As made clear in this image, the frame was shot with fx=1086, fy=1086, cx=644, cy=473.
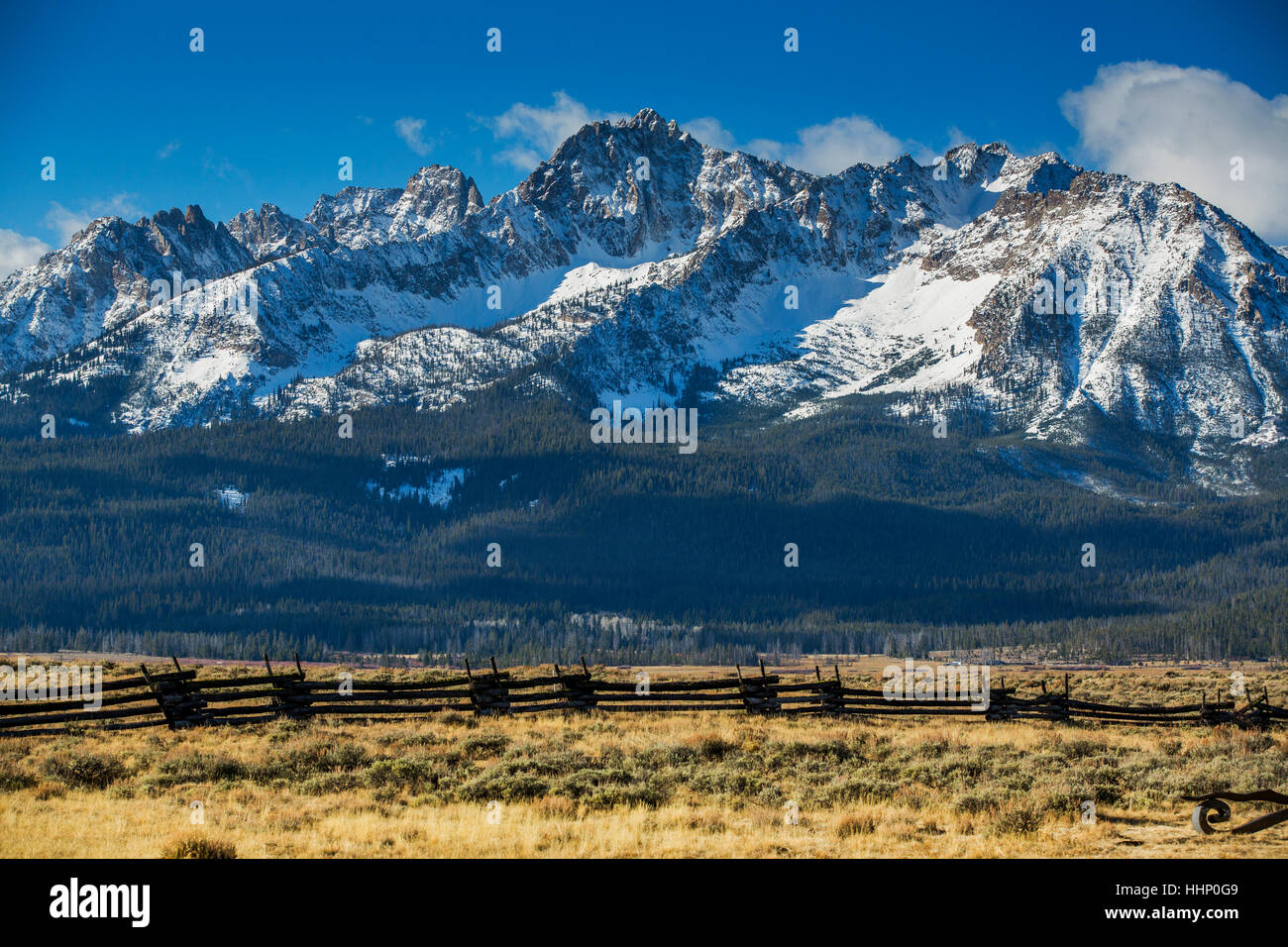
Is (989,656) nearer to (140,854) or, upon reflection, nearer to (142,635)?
(142,635)

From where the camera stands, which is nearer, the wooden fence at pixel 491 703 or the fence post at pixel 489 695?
the wooden fence at pixel 491 703

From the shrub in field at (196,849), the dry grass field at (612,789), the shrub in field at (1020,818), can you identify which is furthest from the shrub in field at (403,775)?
the shrub in field at (1020,818)

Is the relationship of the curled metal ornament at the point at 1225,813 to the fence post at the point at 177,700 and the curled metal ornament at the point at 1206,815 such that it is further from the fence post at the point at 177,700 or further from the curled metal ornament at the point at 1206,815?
the fence post at the point at 177,700

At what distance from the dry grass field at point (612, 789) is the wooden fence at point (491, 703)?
94cm

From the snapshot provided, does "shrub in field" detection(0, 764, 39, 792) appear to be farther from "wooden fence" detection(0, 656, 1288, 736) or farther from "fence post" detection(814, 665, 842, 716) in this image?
"fence post" detection(814, 665, 842, 716)

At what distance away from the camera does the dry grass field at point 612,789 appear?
17.0 m

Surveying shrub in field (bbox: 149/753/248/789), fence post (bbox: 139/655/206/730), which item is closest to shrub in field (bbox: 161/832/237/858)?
shrub in field (bbox: 149/753/248/789)

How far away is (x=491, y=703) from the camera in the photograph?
33219 mm

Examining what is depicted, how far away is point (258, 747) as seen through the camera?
26.6m

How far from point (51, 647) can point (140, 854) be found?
158211mm

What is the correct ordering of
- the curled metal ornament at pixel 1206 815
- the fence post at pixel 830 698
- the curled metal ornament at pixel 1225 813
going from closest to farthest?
the curled metal ornament at pixel 1225 813 → the curled metal ornament at pixel 1206 815 → the fence post at pixel 830 698

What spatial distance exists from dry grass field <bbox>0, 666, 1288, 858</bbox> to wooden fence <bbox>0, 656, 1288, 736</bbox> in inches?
37.0
